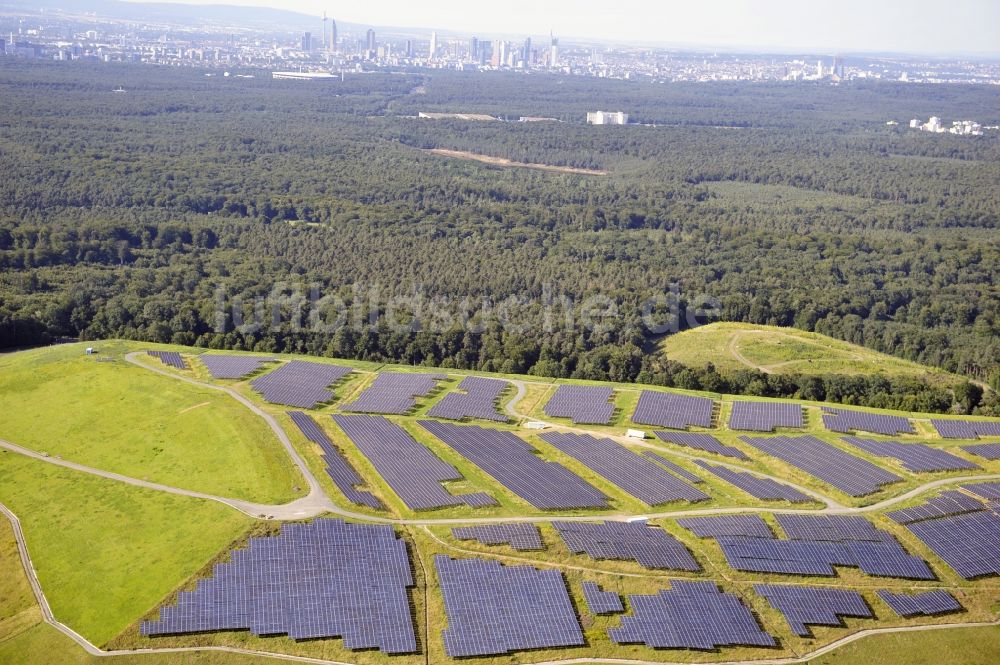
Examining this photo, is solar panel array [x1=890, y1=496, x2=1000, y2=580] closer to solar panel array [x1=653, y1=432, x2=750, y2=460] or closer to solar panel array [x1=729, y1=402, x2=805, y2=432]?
solar panel array [x1=653, y1=432, x2=750, y2=460]

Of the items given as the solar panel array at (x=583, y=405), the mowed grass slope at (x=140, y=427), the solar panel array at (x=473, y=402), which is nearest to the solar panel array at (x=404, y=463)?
the solar panel array at (x=473, y=402)

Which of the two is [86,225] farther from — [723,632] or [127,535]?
[723,632]

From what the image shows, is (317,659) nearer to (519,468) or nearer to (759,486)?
(519,468)

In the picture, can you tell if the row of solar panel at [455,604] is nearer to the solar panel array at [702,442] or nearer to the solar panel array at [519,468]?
the solar panel array at [519,468]

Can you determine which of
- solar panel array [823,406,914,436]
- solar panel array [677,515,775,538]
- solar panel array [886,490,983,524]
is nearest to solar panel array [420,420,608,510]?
solar panel array [677,515,775,538]

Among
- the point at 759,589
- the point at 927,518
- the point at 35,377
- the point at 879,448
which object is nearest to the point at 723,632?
the point at 759,589
